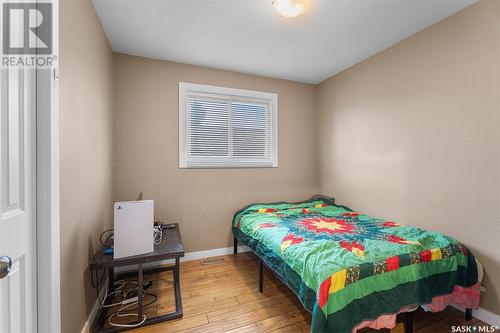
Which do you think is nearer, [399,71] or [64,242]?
[64,242]

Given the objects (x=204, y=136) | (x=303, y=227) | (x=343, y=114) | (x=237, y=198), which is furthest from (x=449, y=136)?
(x=204, y=136)

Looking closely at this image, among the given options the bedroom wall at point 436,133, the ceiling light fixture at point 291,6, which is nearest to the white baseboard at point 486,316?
the bedroom wall at point 436,133

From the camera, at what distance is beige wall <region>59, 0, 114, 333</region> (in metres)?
1.24

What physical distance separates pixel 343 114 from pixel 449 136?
1335 mm

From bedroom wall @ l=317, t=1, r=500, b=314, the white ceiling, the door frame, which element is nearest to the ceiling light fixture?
the white ceiling

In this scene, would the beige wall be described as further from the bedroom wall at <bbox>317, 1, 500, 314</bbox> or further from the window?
the bedroom wall at <bbox>317, 1, 500, 314</bbox>

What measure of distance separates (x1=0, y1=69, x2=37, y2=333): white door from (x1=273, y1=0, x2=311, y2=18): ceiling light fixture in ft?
5.37

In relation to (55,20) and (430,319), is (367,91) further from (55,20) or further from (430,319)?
(55,20)

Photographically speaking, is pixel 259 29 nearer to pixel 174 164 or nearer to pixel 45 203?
pixel 174 164

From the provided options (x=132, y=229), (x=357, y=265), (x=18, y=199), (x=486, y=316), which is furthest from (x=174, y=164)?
(x=486, y=316)

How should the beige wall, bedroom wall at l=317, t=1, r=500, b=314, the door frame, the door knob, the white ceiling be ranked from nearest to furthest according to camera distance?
the door knob → the door frame → the beige wall → bedroom wall at l=317, t=1, r=500, b=314 → the white ceiling

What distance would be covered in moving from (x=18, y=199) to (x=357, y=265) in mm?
1784

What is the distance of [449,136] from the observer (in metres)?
1.95

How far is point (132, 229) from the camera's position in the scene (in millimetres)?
1662
